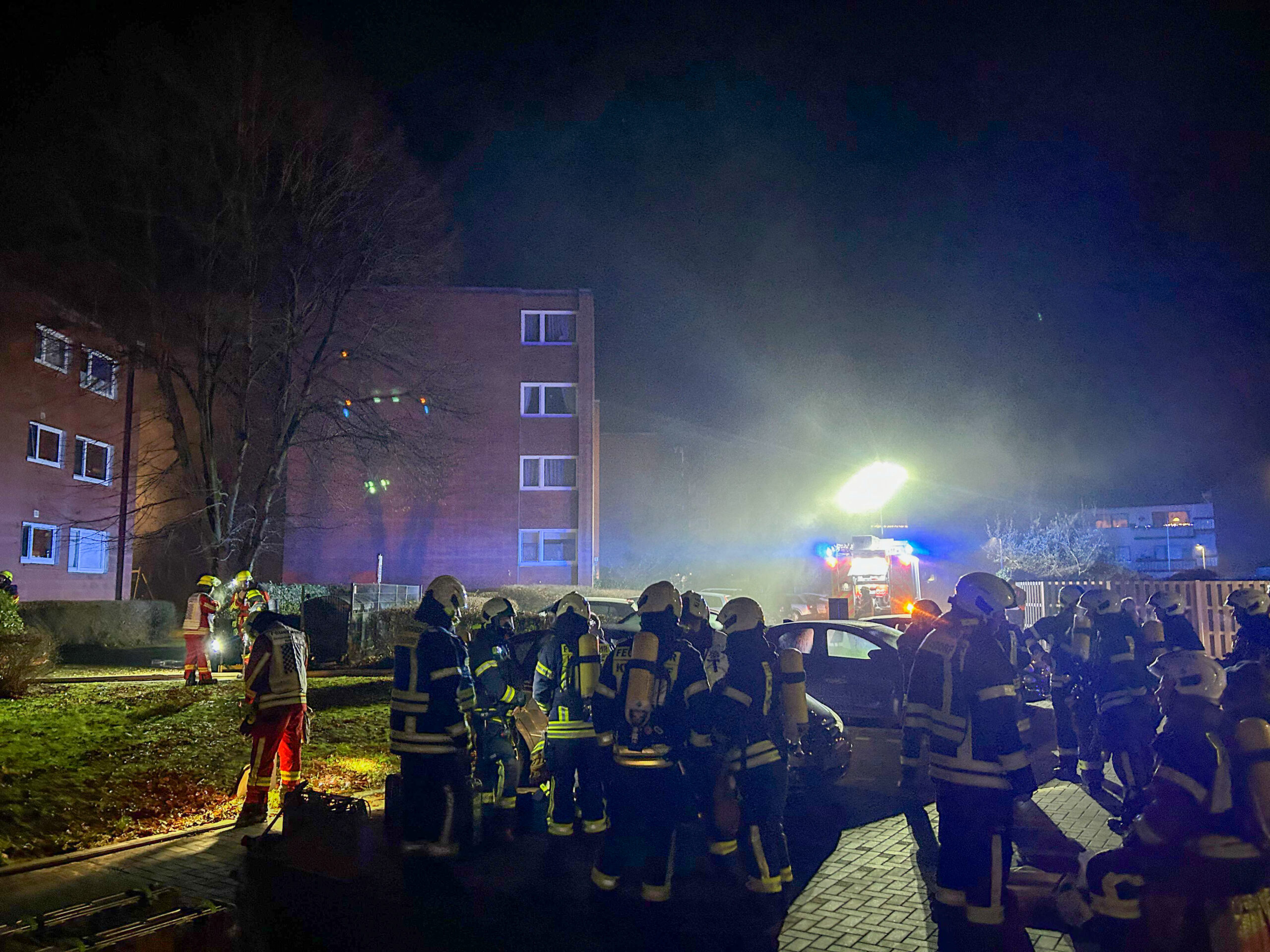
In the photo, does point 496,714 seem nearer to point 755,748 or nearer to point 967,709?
point 755,748

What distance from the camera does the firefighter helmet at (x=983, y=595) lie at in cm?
521

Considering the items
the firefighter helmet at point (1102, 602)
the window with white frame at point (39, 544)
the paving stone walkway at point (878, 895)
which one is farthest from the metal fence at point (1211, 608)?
the window with white frame at point (39, 544)

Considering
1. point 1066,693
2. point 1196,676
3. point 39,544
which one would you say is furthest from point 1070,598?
point 39,544

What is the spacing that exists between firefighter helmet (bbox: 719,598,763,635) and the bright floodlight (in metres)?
38.3

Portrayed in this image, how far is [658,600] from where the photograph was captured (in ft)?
19.9

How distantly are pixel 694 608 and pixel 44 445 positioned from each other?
85.3 ft

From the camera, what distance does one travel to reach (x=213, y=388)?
19969mm

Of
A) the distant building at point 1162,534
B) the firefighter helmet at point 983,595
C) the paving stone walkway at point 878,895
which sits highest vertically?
the distant building at point 1162,534

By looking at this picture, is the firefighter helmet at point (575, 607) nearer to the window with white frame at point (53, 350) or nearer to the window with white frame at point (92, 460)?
the window with white frame at point (53, 350)

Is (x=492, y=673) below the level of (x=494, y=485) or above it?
below

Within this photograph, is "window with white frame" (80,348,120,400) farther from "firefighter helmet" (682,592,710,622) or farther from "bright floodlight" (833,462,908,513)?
"bright floodlight" (833,462,908,513)

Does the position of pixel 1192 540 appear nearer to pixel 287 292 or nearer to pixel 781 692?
pixel 287 292

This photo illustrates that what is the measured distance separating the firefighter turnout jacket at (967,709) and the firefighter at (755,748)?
92cm

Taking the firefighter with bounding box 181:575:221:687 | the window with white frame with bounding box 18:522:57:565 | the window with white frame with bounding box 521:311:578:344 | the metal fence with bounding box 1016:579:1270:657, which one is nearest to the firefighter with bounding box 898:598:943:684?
the metal fence with bounding box 1016:579:1270:657
